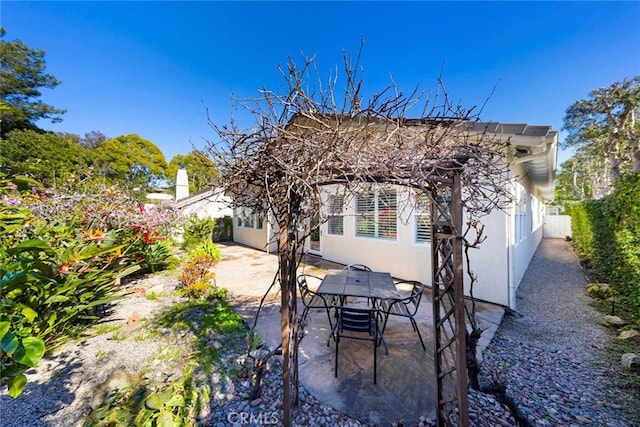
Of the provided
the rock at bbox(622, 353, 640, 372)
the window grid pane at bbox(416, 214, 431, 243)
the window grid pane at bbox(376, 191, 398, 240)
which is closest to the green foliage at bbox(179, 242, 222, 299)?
the window grid pane at bbox(376, 191, 398, 240)

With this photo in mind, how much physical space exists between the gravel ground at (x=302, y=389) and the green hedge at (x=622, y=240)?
3.43ft

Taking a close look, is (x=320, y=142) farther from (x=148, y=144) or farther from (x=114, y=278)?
(x=148, y=144)

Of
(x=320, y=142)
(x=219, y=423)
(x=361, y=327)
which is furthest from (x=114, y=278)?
(x=320, y=142)

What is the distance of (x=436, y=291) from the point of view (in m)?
2.39

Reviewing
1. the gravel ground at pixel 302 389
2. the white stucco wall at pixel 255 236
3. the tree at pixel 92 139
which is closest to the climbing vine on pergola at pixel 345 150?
the gravel ground at pixel 302 389

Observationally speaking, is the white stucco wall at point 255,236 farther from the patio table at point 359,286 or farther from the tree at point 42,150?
the tree at point 42,150

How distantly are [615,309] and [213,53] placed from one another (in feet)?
41.6

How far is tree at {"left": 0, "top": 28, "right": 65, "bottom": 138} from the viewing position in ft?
53.5

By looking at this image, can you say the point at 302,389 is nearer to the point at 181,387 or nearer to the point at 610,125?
the point at 181,387

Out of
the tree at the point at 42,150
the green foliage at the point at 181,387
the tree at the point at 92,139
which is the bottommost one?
the green foliage at the point at 181,387

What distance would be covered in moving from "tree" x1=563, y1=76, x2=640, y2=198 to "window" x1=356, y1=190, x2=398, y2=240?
12.1 meters

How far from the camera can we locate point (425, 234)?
242 inches

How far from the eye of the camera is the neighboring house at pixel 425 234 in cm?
448

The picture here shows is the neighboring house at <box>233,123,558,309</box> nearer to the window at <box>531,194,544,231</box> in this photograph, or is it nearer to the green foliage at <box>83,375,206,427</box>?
the green foliage at <box>83,375,206,427</box>
